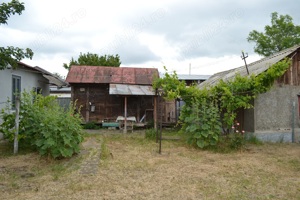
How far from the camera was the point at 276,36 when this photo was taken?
84.2 feet

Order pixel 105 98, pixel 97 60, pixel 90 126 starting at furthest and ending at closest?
pixel 97 60, pixel 105 98, pixel 90 126

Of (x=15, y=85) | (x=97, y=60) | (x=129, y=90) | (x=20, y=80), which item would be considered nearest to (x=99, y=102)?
(x=129, y=90)

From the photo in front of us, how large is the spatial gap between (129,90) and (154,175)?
882cm

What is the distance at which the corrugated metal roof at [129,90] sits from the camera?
43.9 feet

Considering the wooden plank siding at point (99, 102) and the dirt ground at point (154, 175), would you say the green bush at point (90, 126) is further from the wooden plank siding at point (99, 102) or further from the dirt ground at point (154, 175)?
the dirt ground at point (154, 175)

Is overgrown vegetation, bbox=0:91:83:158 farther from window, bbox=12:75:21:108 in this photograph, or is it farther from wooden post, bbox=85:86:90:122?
wooden post, bbox=85:86:90:122

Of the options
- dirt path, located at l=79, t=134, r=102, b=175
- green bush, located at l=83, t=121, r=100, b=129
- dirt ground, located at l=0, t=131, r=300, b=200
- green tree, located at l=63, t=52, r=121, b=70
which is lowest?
dirt ground, located at l=0, t=131, r=300, b=200

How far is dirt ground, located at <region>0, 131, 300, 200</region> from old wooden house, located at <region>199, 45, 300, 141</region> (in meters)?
1.89

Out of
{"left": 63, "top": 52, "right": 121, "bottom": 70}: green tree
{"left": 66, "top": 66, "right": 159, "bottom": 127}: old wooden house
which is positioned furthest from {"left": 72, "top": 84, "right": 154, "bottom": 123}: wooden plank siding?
{"left": 63, "top": 52, "right": 121, "bottom": 70}: green tree

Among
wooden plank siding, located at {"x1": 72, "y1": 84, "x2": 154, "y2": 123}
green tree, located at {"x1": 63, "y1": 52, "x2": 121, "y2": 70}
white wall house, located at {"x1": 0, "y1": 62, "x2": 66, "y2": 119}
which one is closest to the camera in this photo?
white wall house, located at {"x1": 0, "y1": 62, "x2": 66, "y2": 119}

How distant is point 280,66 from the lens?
29.6 feet

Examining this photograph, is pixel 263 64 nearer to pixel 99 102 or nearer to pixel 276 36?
pixel 99 102

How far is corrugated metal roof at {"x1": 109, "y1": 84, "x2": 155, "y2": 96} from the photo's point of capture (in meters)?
13.4

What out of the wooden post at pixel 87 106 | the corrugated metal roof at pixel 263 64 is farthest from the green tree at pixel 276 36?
the wooden post at pixel 87 106
